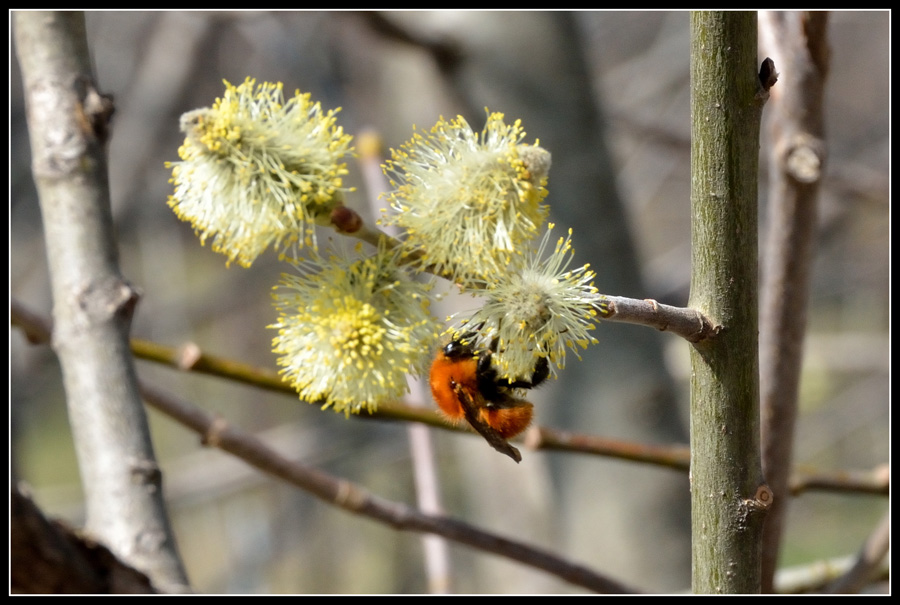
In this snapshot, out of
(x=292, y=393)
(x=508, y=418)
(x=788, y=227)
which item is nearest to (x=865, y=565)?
(x=788, y=227)

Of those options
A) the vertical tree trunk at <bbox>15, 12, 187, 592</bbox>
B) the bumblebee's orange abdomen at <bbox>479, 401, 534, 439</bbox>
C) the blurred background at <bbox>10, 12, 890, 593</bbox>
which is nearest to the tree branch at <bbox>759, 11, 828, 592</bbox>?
the bumblebee's orange abdomen at <bbox>479, 401, 534, 439</bbox>

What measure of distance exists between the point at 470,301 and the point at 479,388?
1.23m

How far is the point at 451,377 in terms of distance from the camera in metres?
0.75

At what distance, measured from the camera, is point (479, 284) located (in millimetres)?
697

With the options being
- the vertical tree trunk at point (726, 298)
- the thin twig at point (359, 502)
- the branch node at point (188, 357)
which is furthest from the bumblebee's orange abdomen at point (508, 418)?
the branch node at point (188, 357)

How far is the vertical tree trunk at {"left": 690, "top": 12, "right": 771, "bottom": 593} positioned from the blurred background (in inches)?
31.3

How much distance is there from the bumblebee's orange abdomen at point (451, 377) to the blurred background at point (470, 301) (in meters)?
0.56

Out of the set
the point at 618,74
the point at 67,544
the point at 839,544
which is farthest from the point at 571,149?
the point at 839,544

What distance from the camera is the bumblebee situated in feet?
2.43

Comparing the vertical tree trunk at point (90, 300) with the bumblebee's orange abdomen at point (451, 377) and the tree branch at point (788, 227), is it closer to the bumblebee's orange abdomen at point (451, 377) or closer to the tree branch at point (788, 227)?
the bumblebee's orange abdomen at point (451, 377)

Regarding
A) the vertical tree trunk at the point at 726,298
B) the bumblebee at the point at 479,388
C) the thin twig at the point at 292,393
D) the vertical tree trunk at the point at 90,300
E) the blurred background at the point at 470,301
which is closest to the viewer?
the vertical tree trunk at the point at 726,298

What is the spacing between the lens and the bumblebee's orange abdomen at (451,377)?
750 mm
